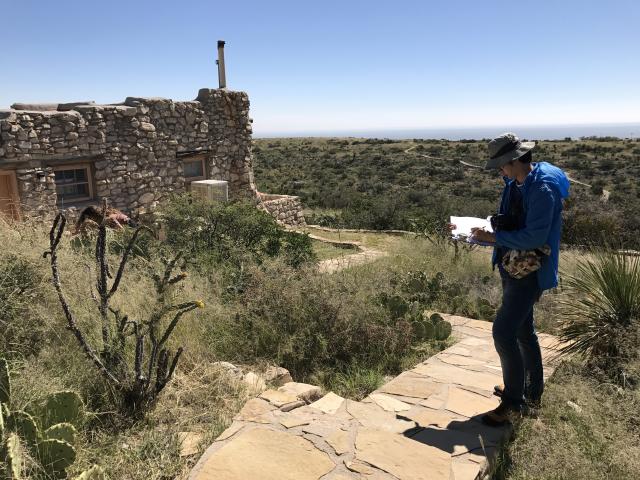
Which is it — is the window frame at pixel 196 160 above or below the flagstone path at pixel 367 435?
above

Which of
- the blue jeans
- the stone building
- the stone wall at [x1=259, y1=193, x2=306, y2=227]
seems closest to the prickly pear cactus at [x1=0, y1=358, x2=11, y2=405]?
the blue jeans

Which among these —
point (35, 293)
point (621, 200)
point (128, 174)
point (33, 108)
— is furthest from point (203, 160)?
point (621, 200)

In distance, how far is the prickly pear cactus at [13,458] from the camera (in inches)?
94.0

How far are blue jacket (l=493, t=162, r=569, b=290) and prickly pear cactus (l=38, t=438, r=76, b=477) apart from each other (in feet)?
8.73

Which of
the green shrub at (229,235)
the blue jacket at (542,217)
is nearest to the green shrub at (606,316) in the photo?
the blue jacket at (542,217)

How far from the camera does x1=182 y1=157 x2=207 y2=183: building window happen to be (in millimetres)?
13327

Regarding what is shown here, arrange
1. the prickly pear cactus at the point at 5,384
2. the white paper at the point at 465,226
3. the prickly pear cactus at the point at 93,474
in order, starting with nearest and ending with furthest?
the prickly pear cactus at the point at 93,474 < the prickly pear cactus at the point at 5,384 < the white paper at the point at 465,226

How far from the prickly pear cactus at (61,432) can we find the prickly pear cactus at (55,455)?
0.07 meters

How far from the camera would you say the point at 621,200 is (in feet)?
69.2

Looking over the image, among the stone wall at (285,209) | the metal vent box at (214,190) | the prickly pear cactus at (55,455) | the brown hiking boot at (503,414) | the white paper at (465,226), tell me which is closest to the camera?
the prickly pear cactus at (55,455)

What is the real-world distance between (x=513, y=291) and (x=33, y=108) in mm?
10505

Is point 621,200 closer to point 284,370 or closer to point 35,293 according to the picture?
point 284,370

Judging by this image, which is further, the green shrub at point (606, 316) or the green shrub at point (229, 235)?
the green shrub at point (229, 235)

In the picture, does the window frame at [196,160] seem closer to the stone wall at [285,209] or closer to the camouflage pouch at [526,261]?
the stone wall at [285,209]
